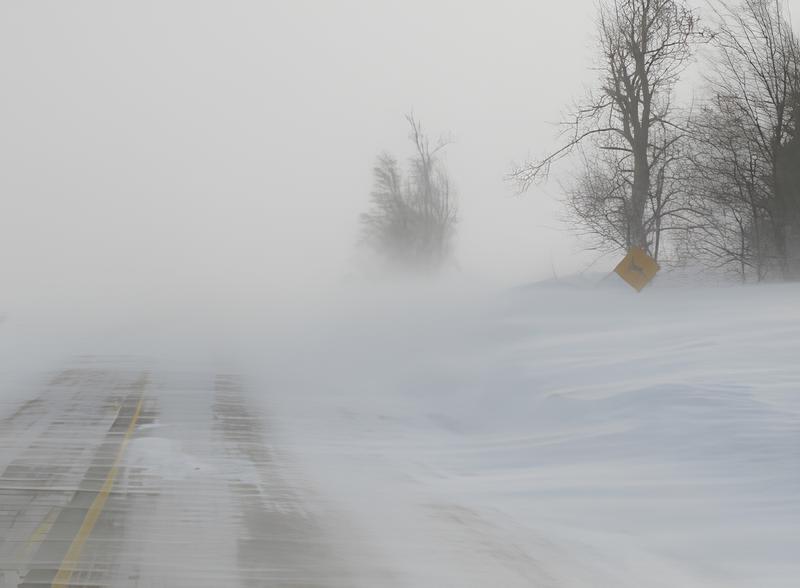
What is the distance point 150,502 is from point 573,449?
5574mm

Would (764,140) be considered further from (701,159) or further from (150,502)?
(150,502)

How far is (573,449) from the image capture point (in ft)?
42.5

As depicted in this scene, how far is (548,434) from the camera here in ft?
47.1

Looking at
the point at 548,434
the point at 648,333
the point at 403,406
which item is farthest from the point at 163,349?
the point at 548,434

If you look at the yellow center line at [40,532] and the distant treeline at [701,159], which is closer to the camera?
the yellow center line at [40,532]

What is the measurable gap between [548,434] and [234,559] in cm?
740

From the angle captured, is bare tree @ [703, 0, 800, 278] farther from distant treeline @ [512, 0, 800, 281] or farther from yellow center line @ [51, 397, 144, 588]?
yellow center line @ [51, 397, 144, 588]

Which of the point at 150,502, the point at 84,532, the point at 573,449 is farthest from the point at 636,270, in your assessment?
the point at 84,532

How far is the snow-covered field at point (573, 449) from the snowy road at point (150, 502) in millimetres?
576

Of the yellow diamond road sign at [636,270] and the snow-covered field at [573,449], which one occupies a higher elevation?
the yellow diamond road sign at [636,270]

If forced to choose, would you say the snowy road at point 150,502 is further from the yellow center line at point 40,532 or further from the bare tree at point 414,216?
the bare tree at point 414,216

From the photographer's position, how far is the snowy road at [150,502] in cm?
739

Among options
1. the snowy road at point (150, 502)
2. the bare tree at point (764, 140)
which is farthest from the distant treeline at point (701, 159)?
the snowy road at point (150, 502)

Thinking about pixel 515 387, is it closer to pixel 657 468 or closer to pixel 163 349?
pixel 657 468
